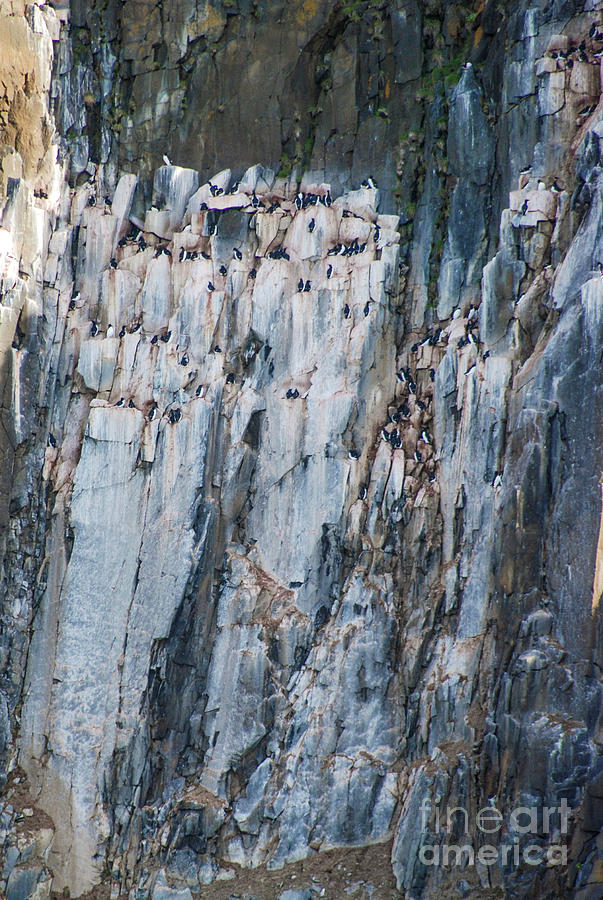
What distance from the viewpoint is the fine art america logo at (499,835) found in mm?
30172

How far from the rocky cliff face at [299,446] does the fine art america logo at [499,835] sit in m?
0.09

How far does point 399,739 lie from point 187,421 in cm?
1122

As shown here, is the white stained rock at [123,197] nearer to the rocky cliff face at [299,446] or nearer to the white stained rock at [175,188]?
the rocky cliff face at [299,446]

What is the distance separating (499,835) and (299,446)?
12.6 m

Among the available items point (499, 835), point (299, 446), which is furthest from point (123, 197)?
point (499, 835)

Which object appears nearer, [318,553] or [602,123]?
[602,123]

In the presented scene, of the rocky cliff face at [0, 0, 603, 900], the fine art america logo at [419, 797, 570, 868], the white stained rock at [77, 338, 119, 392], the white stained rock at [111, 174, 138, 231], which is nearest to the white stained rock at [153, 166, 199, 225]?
the rocky cliff face at [0, 0, 603, 900]

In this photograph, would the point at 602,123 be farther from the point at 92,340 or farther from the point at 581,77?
the point at 92,340

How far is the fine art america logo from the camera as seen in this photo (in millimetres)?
30172

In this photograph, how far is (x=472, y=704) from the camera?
3325cm

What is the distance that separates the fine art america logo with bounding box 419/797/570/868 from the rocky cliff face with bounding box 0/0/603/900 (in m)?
0.09

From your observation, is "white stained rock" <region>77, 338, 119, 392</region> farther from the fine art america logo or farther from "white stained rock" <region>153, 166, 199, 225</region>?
the fine art america logo

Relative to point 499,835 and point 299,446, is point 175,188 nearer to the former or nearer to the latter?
point 299,446

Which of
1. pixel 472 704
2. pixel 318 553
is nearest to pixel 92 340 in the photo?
pixel 318 553
